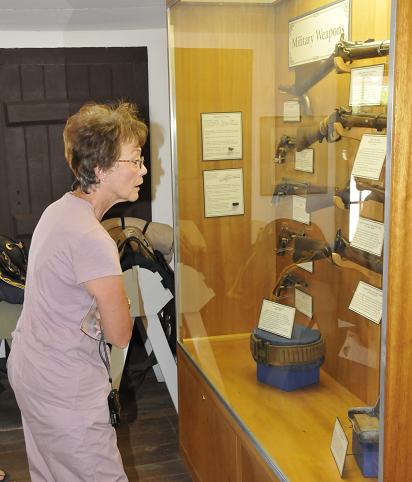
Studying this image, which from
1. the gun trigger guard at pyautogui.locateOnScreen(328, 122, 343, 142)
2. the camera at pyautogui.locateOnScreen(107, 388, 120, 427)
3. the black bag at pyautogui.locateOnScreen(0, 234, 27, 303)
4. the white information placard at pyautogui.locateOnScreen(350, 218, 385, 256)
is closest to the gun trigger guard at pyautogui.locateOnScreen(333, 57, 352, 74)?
the gun trigger guard at pyautogui.locateOnScreen(328, 122, 343, 142)

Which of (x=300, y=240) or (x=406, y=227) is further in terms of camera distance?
(x=300, y=240)

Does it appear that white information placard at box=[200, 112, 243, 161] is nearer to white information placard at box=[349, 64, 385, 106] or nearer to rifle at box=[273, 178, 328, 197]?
rifle at box=[273, 178, 328, 197]

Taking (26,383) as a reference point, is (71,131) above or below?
above

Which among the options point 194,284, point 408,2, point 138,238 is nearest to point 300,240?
point 194,284

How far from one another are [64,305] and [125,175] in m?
0.39

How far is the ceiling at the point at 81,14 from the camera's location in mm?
3162

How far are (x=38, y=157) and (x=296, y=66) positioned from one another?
89.4 inches

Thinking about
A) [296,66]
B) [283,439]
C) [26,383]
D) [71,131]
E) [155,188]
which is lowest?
[283,439]

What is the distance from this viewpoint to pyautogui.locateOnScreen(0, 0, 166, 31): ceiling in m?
3.16

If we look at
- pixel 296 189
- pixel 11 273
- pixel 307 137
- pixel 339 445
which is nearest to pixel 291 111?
pixel 307 137

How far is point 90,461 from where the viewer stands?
176cm

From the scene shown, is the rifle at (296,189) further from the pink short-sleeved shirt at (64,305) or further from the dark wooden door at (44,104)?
the dark wooden door at (44,104)

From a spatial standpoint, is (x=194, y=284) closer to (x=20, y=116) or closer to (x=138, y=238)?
(x=138, y=238)

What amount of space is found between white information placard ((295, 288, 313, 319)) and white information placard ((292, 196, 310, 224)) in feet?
0.79
